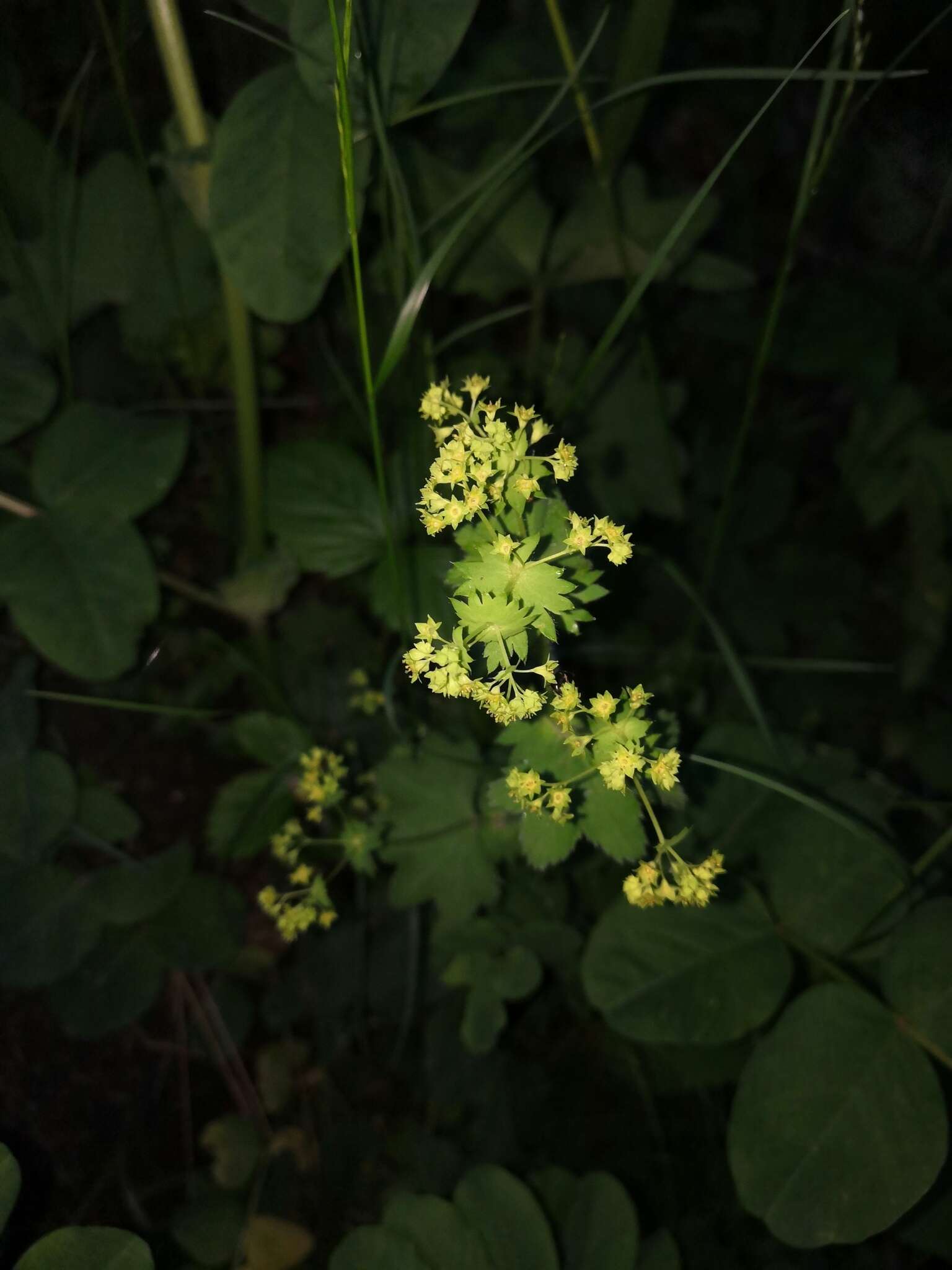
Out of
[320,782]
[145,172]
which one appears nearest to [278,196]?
[145,172]

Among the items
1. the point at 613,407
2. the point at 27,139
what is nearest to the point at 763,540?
the point at 613,407

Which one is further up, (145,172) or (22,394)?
(145,172)

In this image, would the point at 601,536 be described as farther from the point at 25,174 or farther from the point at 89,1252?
the point at 25,174

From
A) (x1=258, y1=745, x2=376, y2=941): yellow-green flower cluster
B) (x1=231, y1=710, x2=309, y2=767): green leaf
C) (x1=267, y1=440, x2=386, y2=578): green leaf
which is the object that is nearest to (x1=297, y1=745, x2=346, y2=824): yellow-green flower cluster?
(x1=258, y1=745, x2=376, y2=941): yellow-green flower cluster

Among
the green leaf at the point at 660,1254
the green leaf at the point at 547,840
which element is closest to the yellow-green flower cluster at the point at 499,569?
the green leaf at the point at 547,840

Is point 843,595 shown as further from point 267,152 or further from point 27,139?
point 27,139

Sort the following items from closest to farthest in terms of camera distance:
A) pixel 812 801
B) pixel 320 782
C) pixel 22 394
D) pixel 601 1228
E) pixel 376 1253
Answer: pixel 812 801 → pixel 376 1253 → pixel 601 1228 → pixel 320 782 → pixel 22 394
